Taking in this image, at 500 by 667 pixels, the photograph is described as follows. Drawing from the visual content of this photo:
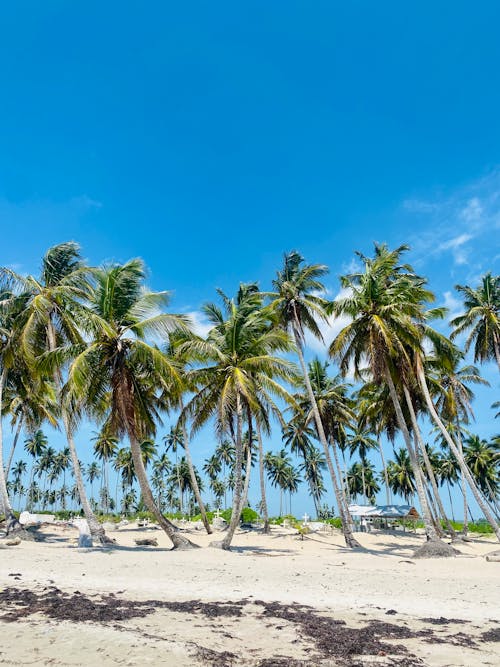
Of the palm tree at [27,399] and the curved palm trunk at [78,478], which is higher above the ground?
the palm tree at [27,399]

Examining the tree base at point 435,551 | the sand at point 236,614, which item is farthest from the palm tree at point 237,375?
the tree base at point 435,551

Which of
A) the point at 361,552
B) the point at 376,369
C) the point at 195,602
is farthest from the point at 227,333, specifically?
the point at 195,602

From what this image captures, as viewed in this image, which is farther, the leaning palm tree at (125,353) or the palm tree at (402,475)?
the palm tree at (402,475)

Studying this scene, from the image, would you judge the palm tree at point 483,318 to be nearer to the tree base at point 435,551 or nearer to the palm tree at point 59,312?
the tree base at point 435,551

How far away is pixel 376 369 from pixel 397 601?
1302 cm

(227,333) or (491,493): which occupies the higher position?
(227,333)

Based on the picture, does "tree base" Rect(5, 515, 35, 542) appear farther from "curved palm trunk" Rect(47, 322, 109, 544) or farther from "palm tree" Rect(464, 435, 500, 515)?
"palm tree" Rect(464, 435, 500, 515)

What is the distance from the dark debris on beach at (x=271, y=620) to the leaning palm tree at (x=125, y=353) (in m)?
8.48

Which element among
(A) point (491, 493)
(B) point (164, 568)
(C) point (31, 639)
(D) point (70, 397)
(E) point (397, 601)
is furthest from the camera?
(A) point (491, 493)

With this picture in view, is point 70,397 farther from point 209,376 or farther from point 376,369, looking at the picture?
point 376,369

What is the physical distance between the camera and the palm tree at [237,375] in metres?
19.4

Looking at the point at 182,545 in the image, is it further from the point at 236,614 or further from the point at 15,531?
the point at 236,614

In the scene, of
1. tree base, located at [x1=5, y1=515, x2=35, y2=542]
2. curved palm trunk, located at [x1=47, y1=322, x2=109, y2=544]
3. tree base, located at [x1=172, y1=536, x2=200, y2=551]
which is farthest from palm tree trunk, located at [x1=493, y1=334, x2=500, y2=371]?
tree base, located at [x1=5, y1=515, x2=35, y2=542]

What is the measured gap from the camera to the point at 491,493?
56625 millimetres
